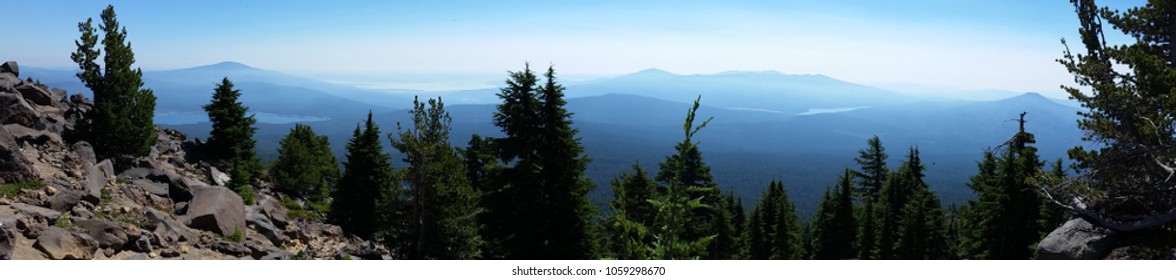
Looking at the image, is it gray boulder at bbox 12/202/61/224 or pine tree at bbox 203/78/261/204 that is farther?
pine tree at bbox 203/78/261/204

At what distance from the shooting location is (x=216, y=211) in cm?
1490

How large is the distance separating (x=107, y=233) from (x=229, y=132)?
33.8 metres

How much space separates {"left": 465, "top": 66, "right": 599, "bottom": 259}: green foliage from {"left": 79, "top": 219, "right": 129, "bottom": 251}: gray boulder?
329 inches

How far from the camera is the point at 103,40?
70.4 ft

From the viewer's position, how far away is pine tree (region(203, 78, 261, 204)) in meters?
39.3

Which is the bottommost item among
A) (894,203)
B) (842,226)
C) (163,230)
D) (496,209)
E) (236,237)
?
(842,226)

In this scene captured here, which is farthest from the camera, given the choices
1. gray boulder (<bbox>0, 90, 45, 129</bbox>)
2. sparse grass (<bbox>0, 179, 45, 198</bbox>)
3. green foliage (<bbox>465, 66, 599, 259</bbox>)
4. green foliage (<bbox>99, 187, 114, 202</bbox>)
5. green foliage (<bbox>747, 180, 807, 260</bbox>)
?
green foliage (<bbox>747, 180, 807, 260</bbox>)

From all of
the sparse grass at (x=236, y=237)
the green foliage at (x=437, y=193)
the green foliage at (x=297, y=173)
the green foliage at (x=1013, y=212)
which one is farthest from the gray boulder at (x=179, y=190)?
the green foliage at (x=1013, y=212)

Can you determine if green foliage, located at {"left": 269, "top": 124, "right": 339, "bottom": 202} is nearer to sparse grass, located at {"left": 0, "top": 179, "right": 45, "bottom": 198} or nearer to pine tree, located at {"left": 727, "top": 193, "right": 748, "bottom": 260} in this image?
sparse grass, located at {"left": 0, "top": 179, "right": 45, "bottom": 198}

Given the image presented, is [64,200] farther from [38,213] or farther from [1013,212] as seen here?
[1013,212]

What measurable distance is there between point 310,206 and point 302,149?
23.9ft

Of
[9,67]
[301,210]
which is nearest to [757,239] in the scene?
[301,210]

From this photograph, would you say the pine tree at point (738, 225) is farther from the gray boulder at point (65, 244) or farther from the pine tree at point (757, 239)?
the gray boulder at point (65, 244)

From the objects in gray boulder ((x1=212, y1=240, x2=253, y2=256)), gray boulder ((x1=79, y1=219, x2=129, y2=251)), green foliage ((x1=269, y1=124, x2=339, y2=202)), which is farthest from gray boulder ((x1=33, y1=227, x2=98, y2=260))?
green foliage ((x1=269, y1=124, x2=339, y2=202))
